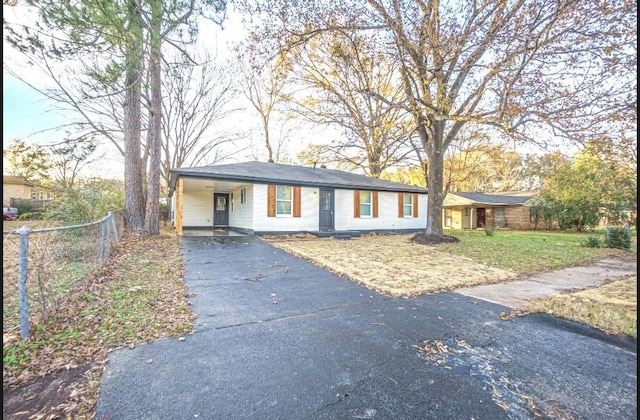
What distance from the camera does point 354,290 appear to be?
16.5ft

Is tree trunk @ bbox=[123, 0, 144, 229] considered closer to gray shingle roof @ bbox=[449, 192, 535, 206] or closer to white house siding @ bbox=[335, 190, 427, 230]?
white house siding @ bbox=[335, 190, 427, 230]

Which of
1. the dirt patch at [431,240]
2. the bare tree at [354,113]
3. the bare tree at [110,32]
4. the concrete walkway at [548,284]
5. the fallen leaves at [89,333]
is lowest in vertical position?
the concrete walkway at [548,284]

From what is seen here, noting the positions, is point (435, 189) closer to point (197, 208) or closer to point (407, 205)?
point (407, 205)

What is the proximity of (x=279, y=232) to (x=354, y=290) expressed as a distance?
8118 millimetres

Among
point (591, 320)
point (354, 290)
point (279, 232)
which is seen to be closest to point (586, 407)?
point (591, 320)

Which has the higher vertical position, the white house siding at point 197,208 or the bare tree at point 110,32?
the bare tree at point 110,32

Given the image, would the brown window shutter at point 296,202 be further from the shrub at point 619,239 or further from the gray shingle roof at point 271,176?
the shrub at point 619,239

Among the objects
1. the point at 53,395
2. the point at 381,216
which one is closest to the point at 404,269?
the point at 53,395

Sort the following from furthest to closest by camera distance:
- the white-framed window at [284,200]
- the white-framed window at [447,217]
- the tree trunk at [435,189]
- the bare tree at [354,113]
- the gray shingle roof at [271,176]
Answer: the white-framed window at [447,217], the bare tree at [354,113], the white-framed window at [284,200], the tree trunk at [435,189], the gray shingle roof at [271,176]

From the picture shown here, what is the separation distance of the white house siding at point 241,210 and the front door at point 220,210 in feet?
1.83

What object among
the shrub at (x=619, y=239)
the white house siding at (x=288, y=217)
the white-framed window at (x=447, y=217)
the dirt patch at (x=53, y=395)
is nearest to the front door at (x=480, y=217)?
the white-framed window at (x=447, y=217)

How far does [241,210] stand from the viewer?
47.3ft

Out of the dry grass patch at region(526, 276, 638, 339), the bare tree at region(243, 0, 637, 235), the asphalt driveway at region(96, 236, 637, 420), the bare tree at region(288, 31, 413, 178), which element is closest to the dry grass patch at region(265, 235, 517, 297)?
the asphalt driveway at region(96, 236, 637, 420)

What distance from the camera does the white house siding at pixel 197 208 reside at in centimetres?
1606
